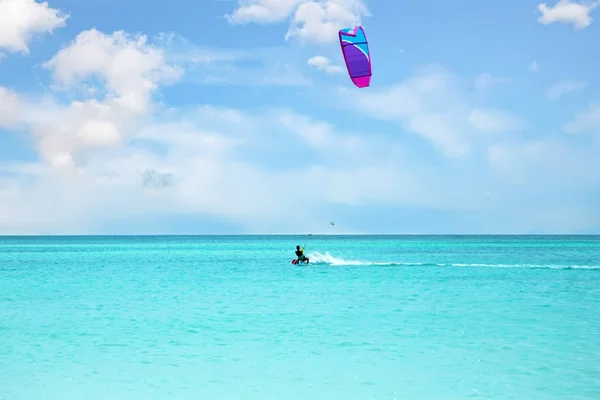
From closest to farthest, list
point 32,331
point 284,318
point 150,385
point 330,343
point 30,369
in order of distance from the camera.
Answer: point 150,385 < point 30,369 < point 330,343 < point 32,331 < point 284,318

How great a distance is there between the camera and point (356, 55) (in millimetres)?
21719

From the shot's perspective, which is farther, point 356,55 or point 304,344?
point 356,55

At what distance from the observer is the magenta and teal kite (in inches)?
853

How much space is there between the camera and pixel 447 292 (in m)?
24.7

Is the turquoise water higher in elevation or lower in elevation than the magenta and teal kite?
lower

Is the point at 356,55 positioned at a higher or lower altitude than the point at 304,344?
higher

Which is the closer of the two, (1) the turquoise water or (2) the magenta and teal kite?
(1) the turquoise water

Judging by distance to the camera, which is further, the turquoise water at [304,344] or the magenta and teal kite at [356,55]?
the magenta and teal kite at [356,55]

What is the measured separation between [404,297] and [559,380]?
478 inches

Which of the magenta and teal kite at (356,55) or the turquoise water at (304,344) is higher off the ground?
the magenta and teal kite at (356,55)

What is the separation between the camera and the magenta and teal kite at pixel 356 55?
2166 cm

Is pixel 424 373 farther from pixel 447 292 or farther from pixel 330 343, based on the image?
pixel 447 292

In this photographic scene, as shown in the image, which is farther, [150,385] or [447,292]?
[447,292]

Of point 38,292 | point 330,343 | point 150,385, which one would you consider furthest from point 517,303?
point 38,292
